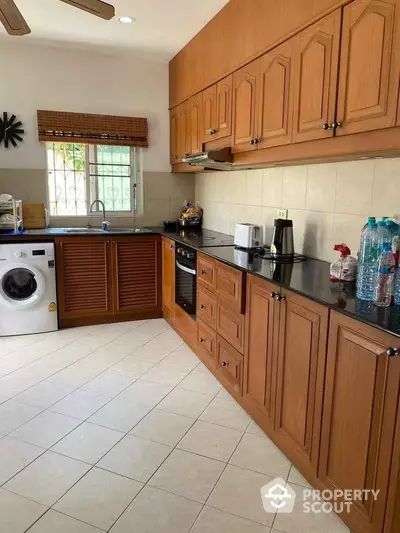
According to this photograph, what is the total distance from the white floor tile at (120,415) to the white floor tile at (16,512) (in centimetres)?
58

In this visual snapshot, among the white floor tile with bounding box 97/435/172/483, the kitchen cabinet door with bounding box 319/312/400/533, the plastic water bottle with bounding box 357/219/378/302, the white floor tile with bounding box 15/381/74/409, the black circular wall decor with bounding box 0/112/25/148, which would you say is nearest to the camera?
the kitchen cabinet door with bounding box 319/312/400/533

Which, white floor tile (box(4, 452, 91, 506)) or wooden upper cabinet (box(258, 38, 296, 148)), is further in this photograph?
wooden upper cabinet (box(258, 38, 296, 148))

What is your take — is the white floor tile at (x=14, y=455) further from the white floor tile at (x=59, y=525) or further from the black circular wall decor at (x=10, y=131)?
the black circular wall decor at (x=10, y=131)

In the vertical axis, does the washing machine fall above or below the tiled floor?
above

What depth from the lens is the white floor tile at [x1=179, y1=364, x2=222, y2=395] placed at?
260 centimetres

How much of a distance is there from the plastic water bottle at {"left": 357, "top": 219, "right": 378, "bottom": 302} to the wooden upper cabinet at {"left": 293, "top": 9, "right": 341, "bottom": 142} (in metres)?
0.49

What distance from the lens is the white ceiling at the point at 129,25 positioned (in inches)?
110

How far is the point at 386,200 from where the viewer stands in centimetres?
195

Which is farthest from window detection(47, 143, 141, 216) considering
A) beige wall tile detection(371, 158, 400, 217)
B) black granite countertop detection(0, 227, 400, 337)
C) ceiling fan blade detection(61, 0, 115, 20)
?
beige wall tile detection(371, 158, 400, 217)

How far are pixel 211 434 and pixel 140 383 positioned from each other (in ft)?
2.32

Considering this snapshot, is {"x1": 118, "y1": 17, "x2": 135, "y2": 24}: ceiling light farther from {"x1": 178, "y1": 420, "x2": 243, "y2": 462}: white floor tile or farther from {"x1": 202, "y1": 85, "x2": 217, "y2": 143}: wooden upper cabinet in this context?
{"x1": 178, "y1": 420, "x2": 243, "y2": 462}: white floor tile

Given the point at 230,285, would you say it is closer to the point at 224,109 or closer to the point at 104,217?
the point at 224,109

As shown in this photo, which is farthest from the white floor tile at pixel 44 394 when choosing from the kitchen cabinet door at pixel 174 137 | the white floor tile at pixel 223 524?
the kitchen cabinet door at pixel 174 137

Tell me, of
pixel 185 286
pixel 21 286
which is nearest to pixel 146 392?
pixel 185 286
